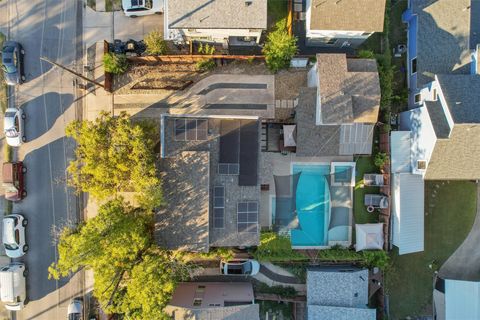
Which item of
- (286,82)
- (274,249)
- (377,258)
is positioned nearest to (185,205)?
(274,249)

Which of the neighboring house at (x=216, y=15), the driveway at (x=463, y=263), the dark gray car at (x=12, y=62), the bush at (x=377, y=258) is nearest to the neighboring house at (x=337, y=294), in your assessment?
the bush at (x=377, y=258)

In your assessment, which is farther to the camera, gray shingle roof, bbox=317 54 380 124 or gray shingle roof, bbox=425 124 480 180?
gray shingle roof, bbox=317 54 380 124

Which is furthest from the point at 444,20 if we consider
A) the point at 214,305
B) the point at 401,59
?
the point at 214,305

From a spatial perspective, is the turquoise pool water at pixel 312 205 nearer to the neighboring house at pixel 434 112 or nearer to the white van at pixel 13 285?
the neighboring house at pixel 434 112

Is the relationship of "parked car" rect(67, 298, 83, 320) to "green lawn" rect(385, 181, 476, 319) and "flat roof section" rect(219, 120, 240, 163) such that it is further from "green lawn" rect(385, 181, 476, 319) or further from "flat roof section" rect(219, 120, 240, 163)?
"green lawn" rect(385, 181, 476, 319)

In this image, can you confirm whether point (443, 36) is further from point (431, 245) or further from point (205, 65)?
point (205, 65)

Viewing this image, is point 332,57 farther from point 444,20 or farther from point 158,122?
point 158,122

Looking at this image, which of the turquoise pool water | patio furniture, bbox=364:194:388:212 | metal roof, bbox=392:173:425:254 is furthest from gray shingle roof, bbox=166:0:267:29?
metal roof, bbox=392:173:425:254
